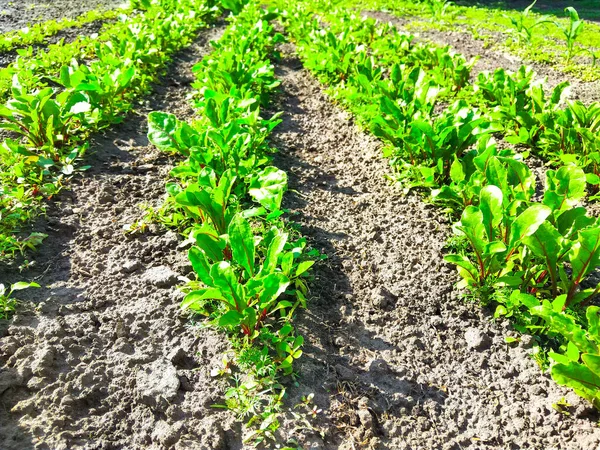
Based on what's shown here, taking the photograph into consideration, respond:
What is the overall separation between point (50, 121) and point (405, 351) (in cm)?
317

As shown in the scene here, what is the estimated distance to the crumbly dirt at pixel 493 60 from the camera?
5.34 meters

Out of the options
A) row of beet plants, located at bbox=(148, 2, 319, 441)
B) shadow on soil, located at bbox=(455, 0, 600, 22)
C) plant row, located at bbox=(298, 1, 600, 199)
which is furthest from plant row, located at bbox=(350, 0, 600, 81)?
row of beet plants, located at bbox=(148, 2, 319, 441)

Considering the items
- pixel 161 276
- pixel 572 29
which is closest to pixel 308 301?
pixel 161 276

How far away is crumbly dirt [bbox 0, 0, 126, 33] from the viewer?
762 centimetres

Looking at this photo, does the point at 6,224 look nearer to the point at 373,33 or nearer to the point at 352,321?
the point at 352,321

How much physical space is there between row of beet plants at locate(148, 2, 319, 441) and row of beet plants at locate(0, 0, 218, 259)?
827 millimetres

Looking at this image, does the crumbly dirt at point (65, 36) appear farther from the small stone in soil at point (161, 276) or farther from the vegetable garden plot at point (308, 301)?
the small stone in soil at point (161, 276)

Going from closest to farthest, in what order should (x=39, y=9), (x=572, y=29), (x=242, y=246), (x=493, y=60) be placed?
1. (x=242, y=246)
2. (x=572, y=29)
3. (x=493, y=60)
4. (x=39, y=9)

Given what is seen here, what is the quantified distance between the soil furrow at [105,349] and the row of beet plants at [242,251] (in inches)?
5.4

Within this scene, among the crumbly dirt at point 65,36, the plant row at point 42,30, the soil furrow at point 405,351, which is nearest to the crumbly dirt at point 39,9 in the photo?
the plant row at point 42,30

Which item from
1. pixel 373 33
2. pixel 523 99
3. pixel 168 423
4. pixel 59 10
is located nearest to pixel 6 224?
pixel 168 423

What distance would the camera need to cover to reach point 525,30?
21.5ft

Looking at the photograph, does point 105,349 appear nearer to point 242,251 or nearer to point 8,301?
point 8,301

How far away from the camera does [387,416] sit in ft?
7.12
